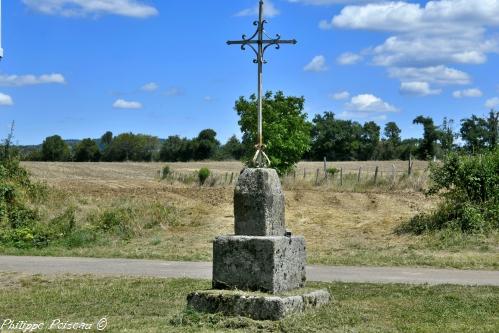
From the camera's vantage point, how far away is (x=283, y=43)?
8945mm

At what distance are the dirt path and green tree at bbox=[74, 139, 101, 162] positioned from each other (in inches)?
3109

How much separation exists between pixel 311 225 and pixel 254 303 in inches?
553

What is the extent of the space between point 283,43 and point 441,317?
391 cm

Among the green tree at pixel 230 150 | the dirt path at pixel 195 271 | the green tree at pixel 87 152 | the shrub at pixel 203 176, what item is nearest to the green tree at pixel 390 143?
the green tree at pixel 230 150

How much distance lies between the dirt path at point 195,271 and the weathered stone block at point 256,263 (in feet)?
13.3

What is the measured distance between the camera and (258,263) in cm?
825

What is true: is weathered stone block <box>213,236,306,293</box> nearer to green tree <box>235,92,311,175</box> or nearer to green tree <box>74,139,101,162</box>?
green tree <box>235,92,311,175</box>

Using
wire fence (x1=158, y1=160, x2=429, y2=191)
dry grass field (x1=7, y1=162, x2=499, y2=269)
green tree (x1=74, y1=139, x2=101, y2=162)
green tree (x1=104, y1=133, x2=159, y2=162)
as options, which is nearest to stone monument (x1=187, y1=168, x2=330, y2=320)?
dry grass field (x1=7, y1=162, x2=499, y2=269)

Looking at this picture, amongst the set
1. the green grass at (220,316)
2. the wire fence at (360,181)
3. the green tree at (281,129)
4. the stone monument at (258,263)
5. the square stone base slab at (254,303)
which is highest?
the green tree at (281,129)

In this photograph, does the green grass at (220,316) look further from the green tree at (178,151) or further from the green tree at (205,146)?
the green tree at (178,151)

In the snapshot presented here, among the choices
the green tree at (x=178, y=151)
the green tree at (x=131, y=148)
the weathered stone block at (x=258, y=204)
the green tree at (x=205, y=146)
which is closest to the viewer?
the weathered stone block at (x=258, y=204)

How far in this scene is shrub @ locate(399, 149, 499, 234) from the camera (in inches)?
739

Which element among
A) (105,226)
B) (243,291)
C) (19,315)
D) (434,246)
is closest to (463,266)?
(434,246)

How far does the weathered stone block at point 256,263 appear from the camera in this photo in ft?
26.9
